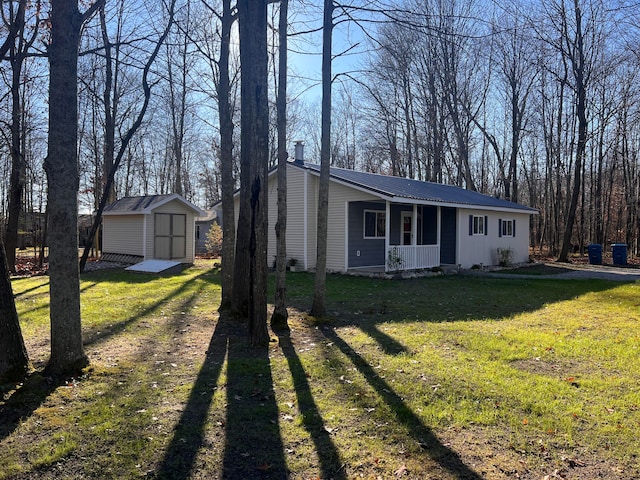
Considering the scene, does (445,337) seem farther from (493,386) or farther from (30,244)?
(30,244)

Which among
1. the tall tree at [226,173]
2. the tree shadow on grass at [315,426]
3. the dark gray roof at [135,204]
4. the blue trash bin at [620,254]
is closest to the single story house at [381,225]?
the dark gray roof at [135,204]

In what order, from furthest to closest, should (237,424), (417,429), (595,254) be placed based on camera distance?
(595,254), (237,424), (417,429)

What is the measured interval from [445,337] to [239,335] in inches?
126

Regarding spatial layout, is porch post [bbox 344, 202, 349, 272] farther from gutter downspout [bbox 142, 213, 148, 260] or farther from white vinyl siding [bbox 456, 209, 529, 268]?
gutter downspout [bbox 142, 213, 148, 260]

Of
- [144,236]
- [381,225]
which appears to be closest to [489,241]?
[381,225]

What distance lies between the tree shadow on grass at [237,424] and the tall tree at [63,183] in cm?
151

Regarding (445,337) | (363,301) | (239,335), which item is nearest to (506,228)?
(363,301)

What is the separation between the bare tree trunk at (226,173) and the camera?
8727 millimetres

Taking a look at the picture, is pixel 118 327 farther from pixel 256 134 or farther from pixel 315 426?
pixel 315 426

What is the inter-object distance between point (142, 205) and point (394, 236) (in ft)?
36.7

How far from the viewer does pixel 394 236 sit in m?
18.8

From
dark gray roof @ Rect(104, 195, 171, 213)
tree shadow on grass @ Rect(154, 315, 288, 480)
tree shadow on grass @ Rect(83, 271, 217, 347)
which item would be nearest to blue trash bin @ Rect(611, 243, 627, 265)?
tree shadow on grass @ Rect(83, 271, 217, 347)

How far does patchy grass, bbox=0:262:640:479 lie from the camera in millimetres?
3252

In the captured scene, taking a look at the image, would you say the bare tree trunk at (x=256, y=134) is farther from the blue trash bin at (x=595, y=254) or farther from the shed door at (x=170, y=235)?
the blue trash bin at (x=595, y=254)
